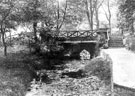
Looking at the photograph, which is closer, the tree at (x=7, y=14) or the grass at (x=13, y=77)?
the grass at (x=13, y=77)

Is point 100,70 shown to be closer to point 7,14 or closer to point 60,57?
point 7,14

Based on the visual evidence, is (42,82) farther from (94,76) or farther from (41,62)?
(41,62)

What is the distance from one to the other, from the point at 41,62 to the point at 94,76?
6.06 m

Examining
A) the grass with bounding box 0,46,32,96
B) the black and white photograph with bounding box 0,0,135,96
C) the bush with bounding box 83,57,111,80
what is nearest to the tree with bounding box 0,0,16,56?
the black and white photograph with bounding box 0,0,135,96

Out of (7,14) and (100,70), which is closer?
(100,70)

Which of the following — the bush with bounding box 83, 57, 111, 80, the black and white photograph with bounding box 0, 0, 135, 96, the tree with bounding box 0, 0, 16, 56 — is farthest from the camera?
the tree with bounding box 0, 0, 16, 56

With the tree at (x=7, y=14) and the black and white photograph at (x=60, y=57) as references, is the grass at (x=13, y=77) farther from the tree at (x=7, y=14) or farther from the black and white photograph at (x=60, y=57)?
the tree at (x=7, y=14)

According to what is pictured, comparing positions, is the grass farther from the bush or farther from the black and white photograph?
the bush

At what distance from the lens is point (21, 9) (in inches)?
531

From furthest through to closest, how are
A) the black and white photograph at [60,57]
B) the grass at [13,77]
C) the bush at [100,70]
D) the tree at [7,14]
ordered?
the tree at [7,14], the bush at [100,70], the grass at [13,77], the black and white photograph at [60,57]

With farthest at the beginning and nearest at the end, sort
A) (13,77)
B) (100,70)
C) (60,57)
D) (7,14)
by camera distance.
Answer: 1. (60,57)
2. (7,14)
3. (100,70)
4. (13,77)

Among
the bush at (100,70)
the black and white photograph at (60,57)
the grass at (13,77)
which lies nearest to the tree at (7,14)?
the black and white photograph at (60,57)

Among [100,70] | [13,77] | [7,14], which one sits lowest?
[13,77]

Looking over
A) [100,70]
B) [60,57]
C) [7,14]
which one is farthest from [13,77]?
[60,57]
